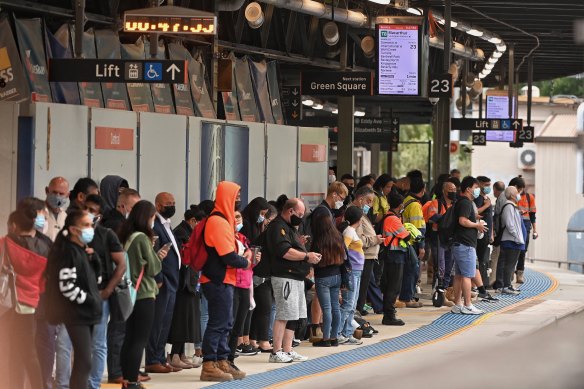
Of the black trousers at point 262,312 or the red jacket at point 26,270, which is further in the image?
the black trousers at point 262,312

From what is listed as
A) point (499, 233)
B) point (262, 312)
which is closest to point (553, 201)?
point (499, 233)

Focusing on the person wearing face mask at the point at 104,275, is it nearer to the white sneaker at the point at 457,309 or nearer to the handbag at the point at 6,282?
the handbag at the point at 6,282

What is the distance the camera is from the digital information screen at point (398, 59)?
2230 cm

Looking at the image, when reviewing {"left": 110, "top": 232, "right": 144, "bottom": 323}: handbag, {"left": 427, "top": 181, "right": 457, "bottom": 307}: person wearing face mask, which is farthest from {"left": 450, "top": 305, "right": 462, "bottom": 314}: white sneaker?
{"left": 110, "top": 232, "right": 144, "bottom": 323}: handbag

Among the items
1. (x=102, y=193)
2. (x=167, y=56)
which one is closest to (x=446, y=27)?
(x=167, y=56)

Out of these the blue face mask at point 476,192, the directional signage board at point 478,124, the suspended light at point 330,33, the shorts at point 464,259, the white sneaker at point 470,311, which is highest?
the suspended light at point 330,33

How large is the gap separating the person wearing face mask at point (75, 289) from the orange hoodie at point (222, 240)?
2.47m

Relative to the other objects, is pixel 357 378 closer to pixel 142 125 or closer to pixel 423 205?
pixel 142 125

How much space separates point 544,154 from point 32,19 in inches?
1114

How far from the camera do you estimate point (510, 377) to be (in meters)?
10.2

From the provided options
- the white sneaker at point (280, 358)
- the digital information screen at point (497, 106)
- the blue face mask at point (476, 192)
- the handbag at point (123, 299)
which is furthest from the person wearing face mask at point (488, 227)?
the digital information screen at point (497, 106)

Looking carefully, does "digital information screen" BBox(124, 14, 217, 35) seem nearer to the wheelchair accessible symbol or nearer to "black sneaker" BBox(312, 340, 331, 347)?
the wheelchair accessible symbol

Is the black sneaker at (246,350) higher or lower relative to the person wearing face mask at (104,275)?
lower

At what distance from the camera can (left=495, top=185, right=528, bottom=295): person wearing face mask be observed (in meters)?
23.0
